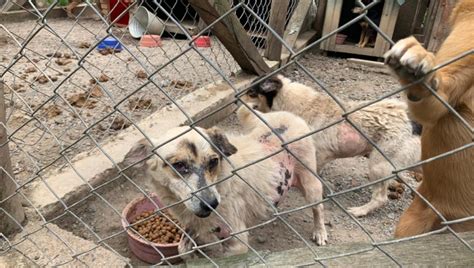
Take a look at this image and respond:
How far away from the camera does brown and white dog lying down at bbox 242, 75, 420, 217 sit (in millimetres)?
3498

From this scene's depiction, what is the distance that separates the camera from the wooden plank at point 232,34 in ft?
10.9

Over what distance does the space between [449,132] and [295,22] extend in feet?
16.1

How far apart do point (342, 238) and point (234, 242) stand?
1202mm

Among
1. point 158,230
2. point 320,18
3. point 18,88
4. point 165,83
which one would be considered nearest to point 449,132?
point 158,230

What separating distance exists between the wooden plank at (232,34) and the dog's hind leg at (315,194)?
1.35 meters

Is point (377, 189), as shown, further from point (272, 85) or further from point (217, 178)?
point (217, 178)

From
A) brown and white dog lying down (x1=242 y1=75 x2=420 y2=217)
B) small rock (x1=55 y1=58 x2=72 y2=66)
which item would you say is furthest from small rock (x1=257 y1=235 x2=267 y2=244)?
small rock (x1=55 y1=58 x2=72 y2=66)

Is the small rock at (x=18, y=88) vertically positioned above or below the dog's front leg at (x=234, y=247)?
below

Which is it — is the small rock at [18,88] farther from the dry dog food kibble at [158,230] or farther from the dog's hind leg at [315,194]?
the dog's hind leg at [315,194]

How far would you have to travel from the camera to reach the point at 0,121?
83.8 inches

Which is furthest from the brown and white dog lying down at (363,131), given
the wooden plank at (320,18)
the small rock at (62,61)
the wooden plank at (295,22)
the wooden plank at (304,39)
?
the wooden plank at (320,18)

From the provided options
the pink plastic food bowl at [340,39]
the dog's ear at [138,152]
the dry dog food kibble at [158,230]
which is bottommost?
the dry dog food kibble at [158,230]

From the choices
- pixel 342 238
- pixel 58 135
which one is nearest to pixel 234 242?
pixel 342 238

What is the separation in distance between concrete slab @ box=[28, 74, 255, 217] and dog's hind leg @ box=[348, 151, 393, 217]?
1.83 m
